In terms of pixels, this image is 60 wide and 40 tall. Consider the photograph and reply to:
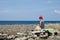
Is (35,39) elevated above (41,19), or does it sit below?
below

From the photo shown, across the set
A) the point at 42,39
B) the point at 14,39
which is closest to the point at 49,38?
the point at 42,39

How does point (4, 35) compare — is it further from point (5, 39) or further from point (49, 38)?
point (49, 38)

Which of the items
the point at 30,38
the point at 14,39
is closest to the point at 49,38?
the point at 30,38

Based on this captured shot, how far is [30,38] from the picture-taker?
1373cm

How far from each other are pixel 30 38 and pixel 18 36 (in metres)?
0.79

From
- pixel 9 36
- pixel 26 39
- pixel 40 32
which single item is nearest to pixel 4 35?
pixel 9 36

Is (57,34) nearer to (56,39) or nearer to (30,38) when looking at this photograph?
→ (56,39)

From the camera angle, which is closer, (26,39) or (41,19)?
(26,39)

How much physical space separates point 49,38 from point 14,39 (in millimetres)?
2337

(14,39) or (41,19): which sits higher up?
(41,19)

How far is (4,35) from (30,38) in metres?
1.70

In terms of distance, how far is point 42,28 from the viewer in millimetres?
15141

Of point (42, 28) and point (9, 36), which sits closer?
point (9, 36)

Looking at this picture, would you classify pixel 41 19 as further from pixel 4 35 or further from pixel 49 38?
pixel 4 35
